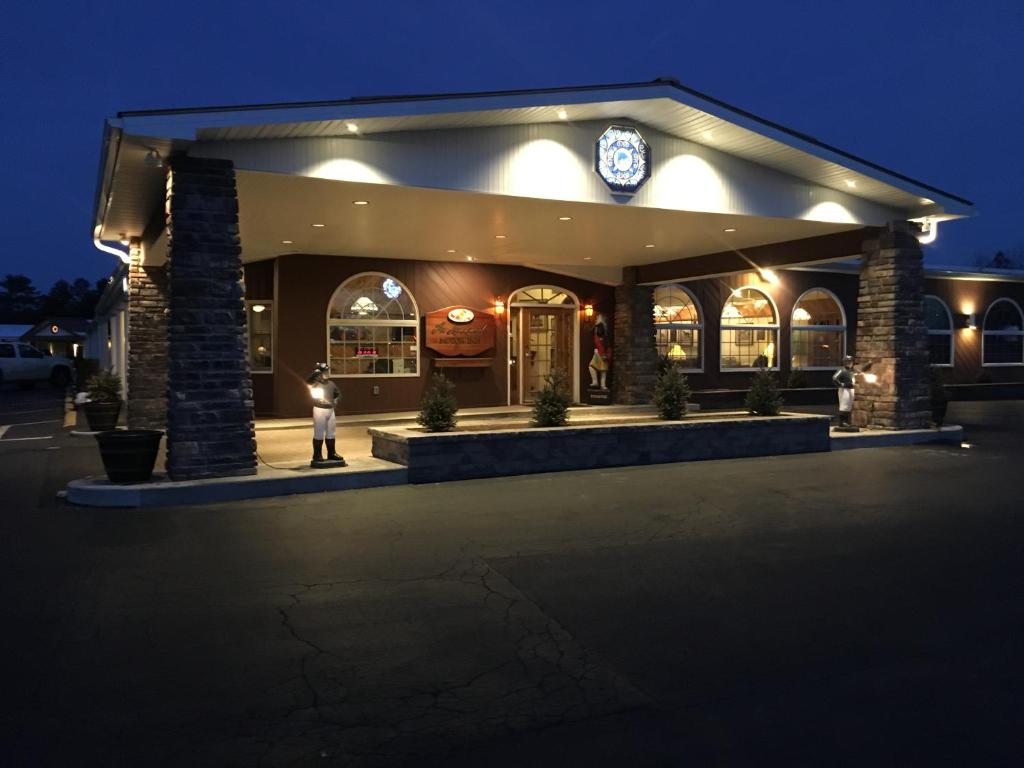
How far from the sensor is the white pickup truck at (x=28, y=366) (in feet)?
113

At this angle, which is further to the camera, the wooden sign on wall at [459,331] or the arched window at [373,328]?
the wooden sign on wall at [459,331]

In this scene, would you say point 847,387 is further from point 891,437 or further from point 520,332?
point 520,332

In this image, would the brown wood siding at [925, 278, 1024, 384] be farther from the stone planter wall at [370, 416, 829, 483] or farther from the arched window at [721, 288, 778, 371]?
the stone planter wall at [370, 416, 829, 483]

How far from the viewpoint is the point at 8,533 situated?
7.89 metres

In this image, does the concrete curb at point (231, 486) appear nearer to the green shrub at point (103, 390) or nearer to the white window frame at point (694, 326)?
the green shrub at point (103, 390)

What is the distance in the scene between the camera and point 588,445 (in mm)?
11672

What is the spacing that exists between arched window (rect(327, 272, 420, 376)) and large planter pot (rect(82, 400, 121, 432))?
4174 millimetres

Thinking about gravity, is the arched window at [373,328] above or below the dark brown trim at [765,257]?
below

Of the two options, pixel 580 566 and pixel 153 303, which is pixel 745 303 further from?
pixel 580 566

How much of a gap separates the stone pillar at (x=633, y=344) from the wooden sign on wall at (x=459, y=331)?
3.33m

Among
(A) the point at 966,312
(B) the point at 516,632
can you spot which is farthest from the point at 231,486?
(A) the point at 966,312

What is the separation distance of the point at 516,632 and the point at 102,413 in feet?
44.2

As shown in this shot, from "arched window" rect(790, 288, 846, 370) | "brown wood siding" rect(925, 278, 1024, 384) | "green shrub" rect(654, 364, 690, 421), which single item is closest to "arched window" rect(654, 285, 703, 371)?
"arched window" rect(790, 288, 846, 370)

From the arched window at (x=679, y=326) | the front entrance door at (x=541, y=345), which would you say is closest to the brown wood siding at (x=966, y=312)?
the arched window at (x=679, y=326)
